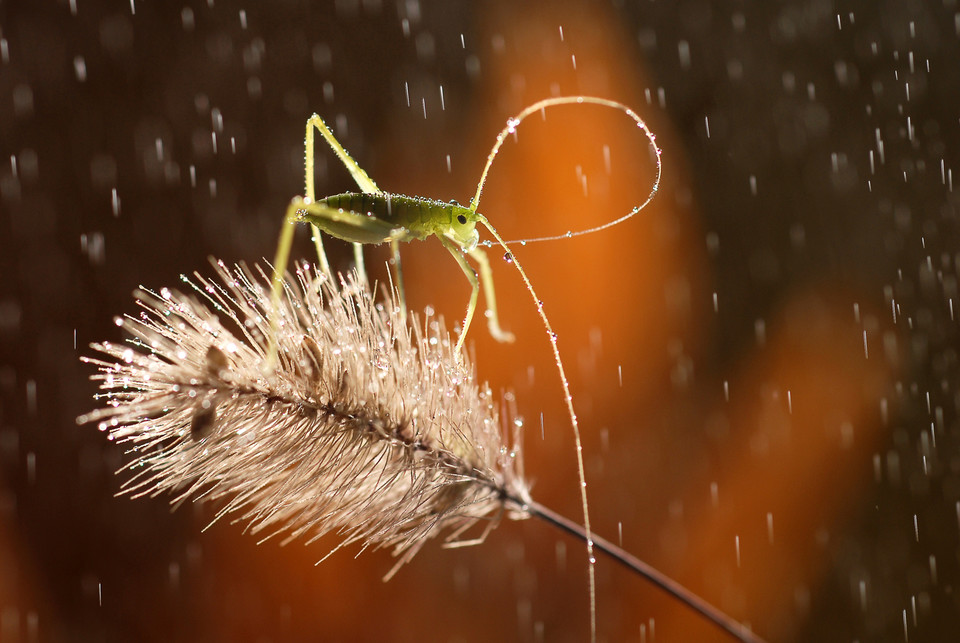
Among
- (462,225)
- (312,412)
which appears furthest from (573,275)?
(312,412)

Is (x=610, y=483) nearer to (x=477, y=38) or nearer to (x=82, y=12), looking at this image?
(x=477, y=38)

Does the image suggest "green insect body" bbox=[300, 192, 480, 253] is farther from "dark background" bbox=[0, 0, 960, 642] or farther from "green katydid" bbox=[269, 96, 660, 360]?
"dark background" bbox=[0, 0, 960, 642]

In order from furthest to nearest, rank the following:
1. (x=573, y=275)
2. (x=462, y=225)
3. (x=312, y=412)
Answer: (x=573, y=275), (x=462, y=225), (x=312, y=412)

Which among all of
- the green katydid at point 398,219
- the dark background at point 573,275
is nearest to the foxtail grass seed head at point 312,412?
the green katydid at point 398,219

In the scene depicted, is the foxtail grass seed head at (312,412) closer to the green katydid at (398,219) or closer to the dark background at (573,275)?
the green katydid at (398,219)

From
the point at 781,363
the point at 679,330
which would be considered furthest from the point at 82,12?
the point at 781,363

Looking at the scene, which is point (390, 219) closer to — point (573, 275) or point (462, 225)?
point (462, 225)

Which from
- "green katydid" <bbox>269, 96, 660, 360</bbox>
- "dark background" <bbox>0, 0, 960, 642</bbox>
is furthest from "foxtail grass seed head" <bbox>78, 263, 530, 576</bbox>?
"dark background" <bbox>0, 0, 960, 642</bbox>
